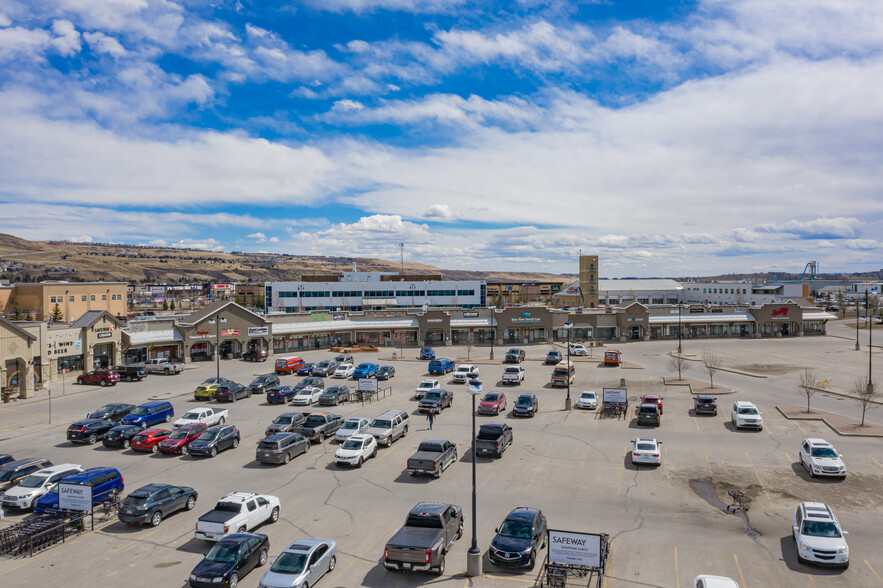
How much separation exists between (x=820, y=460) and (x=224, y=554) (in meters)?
25.6

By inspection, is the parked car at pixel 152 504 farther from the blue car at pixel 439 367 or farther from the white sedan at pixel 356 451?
the blue car at pixel 439 367

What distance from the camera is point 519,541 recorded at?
17953 millimetres

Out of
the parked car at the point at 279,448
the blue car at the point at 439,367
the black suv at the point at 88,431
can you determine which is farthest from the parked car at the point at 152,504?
the blue car at the point at 439,367

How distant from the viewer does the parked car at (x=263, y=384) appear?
48281mm

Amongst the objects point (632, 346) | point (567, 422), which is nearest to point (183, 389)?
point (567, 422)

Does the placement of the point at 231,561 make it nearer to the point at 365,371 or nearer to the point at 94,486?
the point at 94,486

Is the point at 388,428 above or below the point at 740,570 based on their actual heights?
above

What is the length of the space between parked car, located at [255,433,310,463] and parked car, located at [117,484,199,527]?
234 inches

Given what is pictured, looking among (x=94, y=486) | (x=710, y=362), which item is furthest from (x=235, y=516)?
(x=710, y=362)

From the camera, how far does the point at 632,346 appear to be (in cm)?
8019

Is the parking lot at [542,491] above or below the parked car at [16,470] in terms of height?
below

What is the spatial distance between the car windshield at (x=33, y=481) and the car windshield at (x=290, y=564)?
14.2 meters

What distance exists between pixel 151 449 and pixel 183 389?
778 inches

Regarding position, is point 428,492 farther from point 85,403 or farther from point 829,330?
point 829,330
